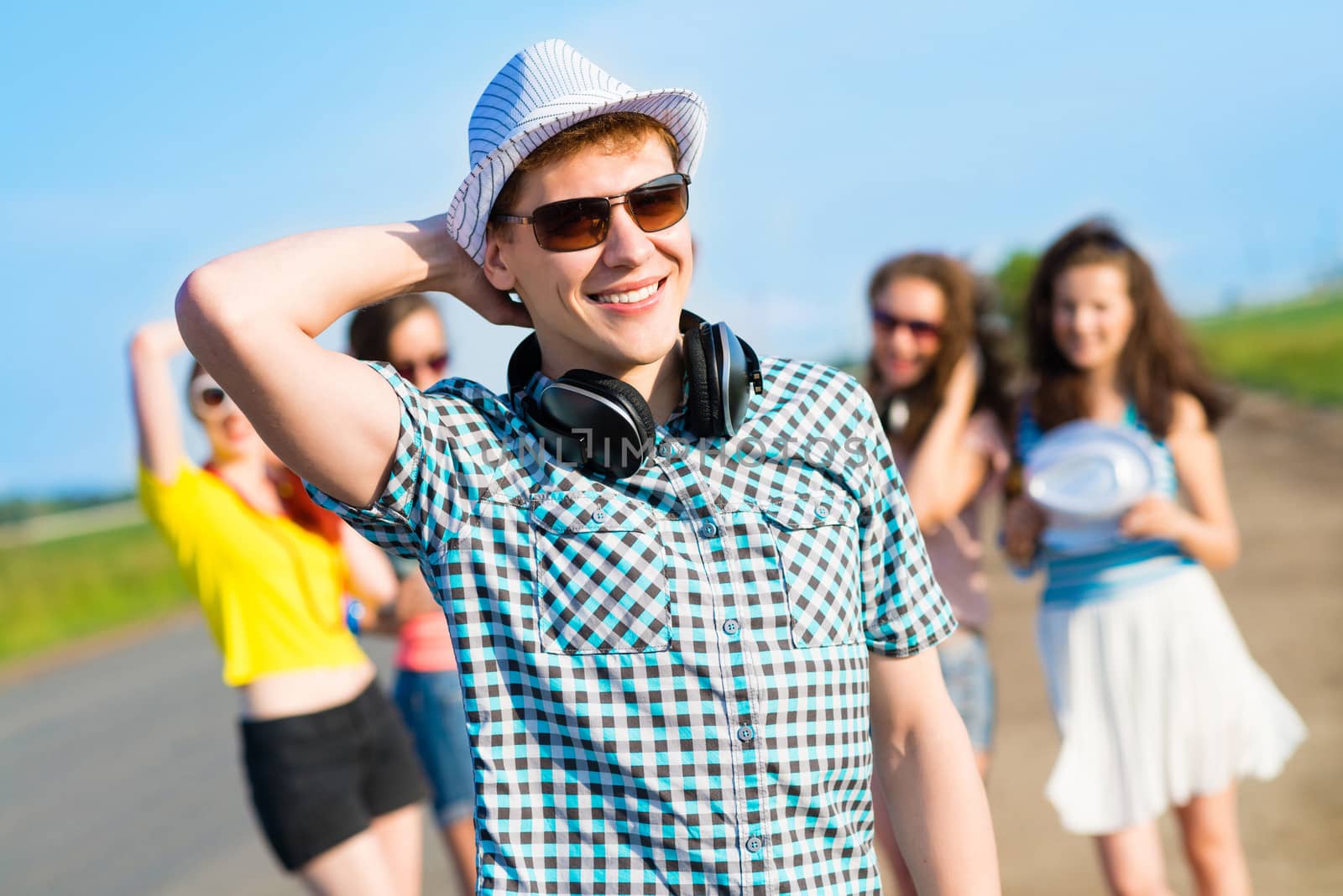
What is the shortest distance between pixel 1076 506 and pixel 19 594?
79.0 feet

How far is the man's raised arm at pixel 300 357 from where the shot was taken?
1.81 meters

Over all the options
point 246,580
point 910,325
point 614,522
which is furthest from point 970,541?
point 614,522

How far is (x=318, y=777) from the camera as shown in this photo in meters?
3.87

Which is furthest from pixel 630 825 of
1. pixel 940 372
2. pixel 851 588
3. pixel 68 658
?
pixel 68 658

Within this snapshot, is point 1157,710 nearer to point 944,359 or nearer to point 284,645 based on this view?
point 944,359

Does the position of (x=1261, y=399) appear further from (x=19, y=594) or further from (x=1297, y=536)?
(x=19, y=594)

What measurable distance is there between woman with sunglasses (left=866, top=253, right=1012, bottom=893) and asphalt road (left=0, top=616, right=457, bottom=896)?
2.76 metres

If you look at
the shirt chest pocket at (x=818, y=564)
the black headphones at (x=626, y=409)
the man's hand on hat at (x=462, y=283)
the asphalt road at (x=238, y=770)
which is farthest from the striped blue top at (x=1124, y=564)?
the man's hand on hat at (x=462, y=283)

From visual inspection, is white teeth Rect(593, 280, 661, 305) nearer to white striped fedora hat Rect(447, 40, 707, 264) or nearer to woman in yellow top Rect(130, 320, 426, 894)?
white striped fedora hat Rect(447, 40, 707, 264)

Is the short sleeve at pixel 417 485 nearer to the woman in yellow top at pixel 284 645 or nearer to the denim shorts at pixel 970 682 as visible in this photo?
the woman in yellow top at pixel 284 645

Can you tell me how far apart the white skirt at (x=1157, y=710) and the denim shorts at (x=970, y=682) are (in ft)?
0.87

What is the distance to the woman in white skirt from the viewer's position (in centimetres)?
405

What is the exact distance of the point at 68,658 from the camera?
16422 millimetres

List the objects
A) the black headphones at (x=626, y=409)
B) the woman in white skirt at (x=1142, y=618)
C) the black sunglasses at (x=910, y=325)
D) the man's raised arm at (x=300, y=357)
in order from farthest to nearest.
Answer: the black sunglasses at (x=910, y=325)
the woman in white skirt at (x=1142, y=618)
the black headphones at (x=626, y=409)
the man's raised arm at (x=300, y=357)
